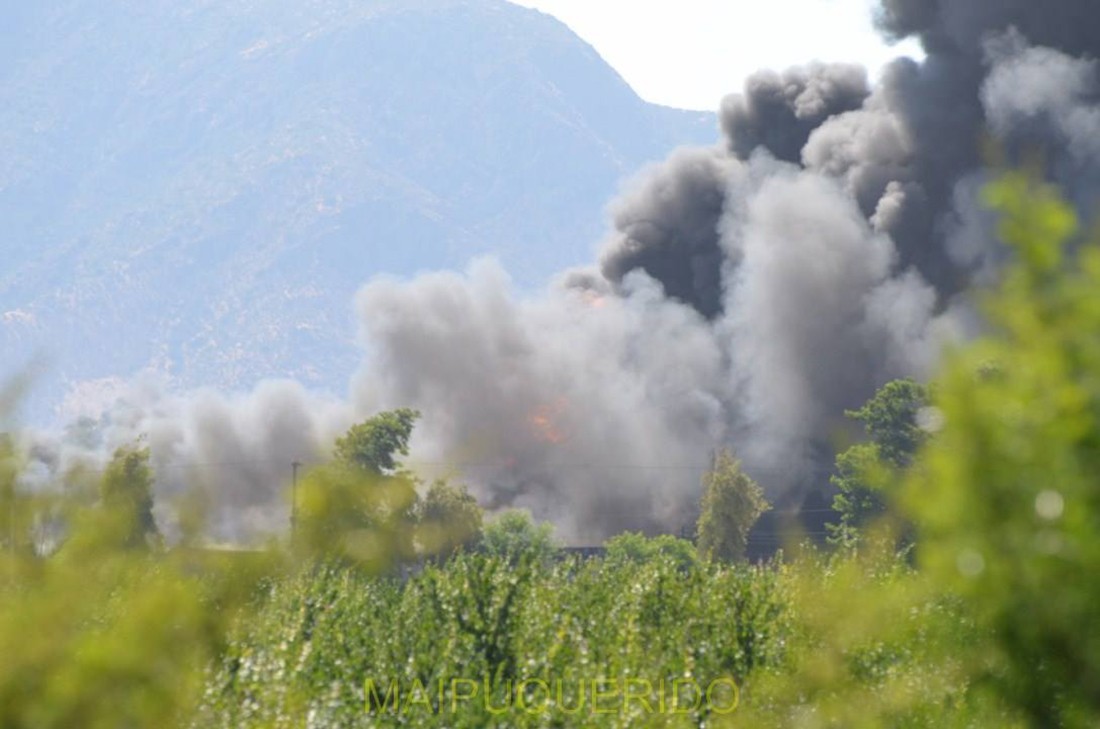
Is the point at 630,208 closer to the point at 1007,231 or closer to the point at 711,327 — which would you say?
the point at 711,327

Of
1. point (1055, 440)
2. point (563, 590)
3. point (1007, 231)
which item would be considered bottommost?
point (563, 590)

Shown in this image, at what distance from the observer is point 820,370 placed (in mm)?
107812

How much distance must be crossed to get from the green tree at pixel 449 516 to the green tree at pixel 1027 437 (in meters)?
64.3

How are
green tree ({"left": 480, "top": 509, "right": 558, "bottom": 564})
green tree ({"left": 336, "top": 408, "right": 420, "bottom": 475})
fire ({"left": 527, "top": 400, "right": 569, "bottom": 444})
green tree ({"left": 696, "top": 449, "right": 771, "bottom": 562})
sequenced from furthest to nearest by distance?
fire ({"left": 527, "top": 400, "right": 569, "bottom": 444})
green tree ({"left": 696, "top": 449, "right": 771, "bottom": 562})
green tree ({"left": 480, "top": 509, "right": 558, "bottom": 564})
green tree ({"left": 336, "top": 408, "right": 420, "bottom": 475})

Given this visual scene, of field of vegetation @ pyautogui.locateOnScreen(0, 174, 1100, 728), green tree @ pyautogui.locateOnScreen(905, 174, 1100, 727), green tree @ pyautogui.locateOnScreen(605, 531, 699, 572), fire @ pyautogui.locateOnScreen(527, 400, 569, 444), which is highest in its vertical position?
green tree @ pyautogui.locateOnScreen(905, 174, 1100, 727)

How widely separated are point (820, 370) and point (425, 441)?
90.9ft

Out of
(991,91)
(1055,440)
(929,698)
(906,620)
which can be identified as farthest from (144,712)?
(991,91)

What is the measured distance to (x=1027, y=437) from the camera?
4.43 m

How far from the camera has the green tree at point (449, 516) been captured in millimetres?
71188

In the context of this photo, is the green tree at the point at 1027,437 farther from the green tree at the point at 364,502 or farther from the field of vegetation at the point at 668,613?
the green tree at the point at 364,502

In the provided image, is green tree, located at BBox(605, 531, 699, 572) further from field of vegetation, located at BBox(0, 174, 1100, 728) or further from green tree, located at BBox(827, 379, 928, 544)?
field of vegetation, located at BBox(0, 174, 1100, 728)

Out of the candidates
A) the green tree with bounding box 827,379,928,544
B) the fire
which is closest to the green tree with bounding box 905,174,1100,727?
the green tree with bounding box 827,379,928,544

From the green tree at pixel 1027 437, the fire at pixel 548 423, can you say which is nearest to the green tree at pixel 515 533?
the fire at pixel 548 423

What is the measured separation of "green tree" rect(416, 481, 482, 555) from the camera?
71.2m
